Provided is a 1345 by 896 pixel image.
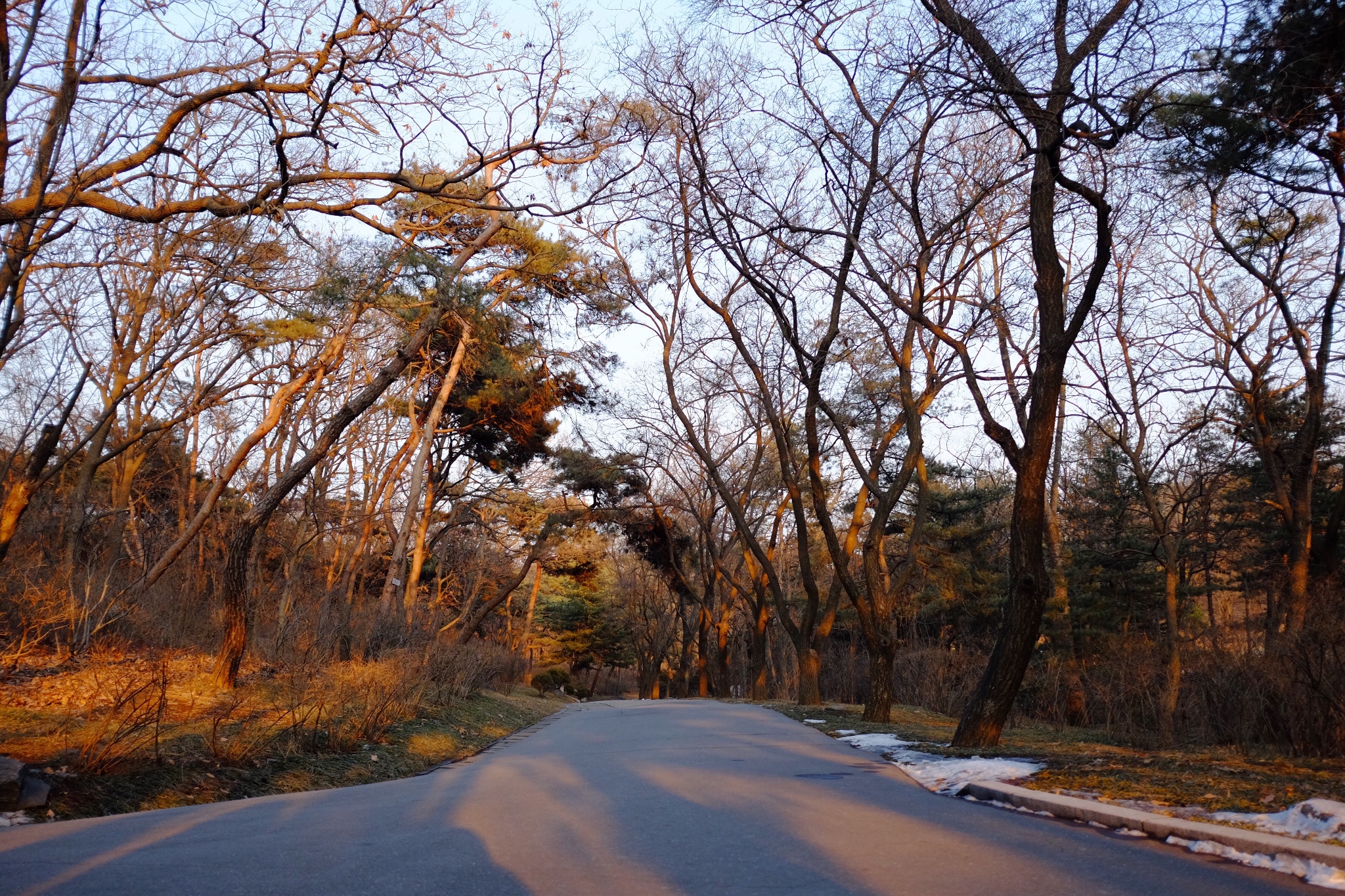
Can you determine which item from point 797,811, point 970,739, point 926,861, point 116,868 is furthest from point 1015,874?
point 970,739

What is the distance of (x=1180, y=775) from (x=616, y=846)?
461 centimetres

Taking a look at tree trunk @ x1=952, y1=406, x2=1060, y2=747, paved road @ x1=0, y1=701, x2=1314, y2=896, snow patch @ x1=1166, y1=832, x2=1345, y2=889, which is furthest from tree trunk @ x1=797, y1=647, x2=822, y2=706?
snow patch @ x1=1166, y1=832, x2=1345, y2=889

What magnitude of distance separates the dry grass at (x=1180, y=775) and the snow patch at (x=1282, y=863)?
1035mm

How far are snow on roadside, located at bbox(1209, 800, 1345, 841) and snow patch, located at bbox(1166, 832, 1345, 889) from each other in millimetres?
380

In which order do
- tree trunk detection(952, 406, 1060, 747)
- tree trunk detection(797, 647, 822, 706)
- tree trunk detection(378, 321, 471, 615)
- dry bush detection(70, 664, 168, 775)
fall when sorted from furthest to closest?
tree trunk detection(378, 321, 471, 615) → tree trunk detection(797, 647, 822, 706) → tree trunk detection(952, 406, 1060, 747) → dry bush detection(70, 664, 168, 775)

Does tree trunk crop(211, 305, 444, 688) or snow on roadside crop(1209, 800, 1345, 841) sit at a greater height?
tree trunk crop(211, 305, 444, 688)

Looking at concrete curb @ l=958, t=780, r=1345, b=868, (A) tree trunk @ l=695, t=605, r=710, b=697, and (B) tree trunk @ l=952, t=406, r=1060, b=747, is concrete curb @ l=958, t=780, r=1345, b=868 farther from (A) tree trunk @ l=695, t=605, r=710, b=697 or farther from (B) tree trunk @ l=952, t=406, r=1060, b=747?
(A) tree trunk @ l=695, t=605, r=710, b=697

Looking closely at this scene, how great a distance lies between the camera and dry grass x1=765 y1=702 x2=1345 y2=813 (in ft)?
19.5

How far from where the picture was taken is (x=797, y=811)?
6.13m

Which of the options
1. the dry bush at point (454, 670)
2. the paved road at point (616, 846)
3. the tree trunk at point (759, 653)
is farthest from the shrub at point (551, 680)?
the paved road at point (616, 846)

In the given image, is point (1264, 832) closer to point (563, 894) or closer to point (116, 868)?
point (563, 894)

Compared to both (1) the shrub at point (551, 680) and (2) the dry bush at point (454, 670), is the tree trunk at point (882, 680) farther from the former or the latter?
(1) the shrub at point (551, 680)

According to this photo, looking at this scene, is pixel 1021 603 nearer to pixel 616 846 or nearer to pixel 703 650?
pixel 616 846

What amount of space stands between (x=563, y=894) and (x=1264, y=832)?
3.46 metres
